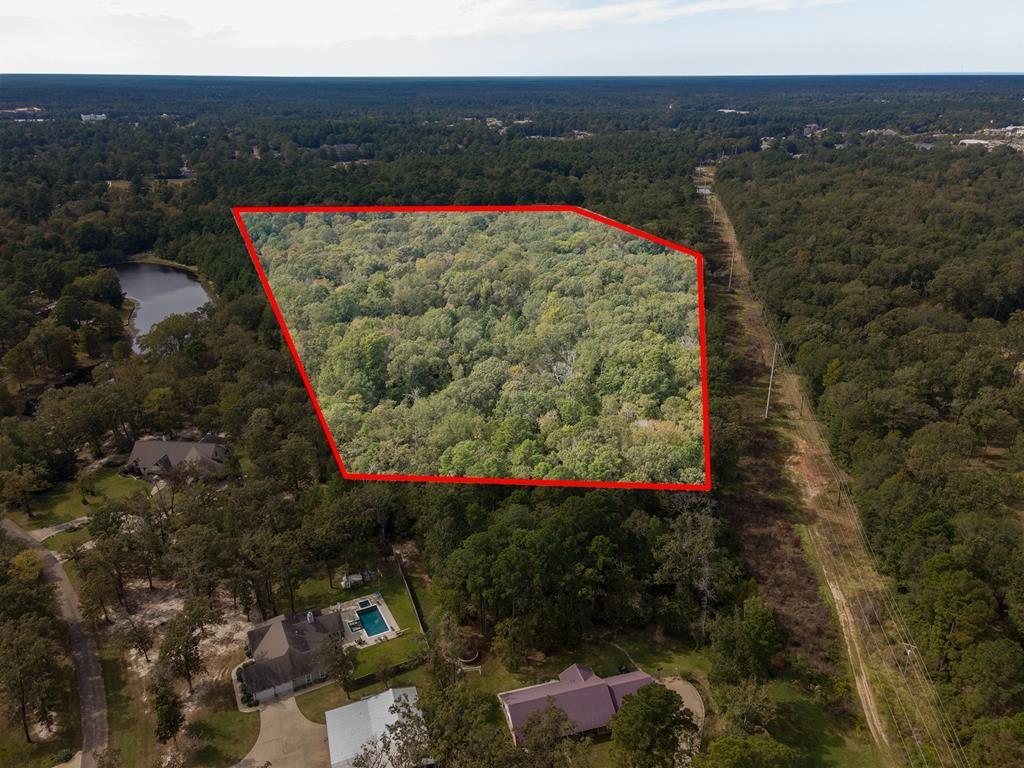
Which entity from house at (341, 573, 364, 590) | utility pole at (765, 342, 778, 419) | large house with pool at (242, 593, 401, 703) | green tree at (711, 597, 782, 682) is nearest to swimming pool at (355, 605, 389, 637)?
large house with pool at (242, 593, 401, 703)

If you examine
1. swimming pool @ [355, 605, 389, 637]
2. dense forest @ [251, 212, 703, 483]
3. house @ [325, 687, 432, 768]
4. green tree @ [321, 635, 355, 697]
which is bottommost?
swimming pool @ [355, 605, 389, 637]

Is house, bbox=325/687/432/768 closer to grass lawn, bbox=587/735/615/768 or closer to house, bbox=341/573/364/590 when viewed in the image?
grass lawn, bbox=587/735/615/768

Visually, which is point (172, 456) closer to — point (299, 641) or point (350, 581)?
point (350, 581)

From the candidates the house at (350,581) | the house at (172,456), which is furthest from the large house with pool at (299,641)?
the house at (172,456)

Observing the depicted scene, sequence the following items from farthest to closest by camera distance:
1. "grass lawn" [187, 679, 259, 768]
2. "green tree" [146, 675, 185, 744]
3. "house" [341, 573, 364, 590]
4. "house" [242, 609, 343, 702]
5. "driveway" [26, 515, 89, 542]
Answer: "driveway" [26, 515, 89, 542], "house" [341, 573, 364, 590], "house" [242, 609, 343, 702], "grass lawn" [187, 679, 259, 768], "green tree" [146, 675, 185, 744]

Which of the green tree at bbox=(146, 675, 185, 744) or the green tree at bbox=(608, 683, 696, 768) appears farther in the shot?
the green tree at bbox=(146, 675, 185, 744)

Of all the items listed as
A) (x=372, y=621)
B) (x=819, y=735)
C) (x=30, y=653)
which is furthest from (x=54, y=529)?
(x=819, y=735)

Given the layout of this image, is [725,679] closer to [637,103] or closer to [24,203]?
[24,203]
